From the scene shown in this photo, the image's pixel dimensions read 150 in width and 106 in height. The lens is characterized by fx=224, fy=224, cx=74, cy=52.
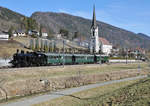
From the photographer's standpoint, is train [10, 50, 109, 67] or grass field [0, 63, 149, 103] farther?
train [10, 50, 109, 67]

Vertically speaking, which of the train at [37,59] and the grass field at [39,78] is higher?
the train at [37,59]

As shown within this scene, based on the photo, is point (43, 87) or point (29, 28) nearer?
point (43, 87)

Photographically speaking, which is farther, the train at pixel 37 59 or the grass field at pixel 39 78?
the train at pixel 37 59

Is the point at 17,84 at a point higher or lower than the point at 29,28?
lower

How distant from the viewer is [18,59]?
4244 cm

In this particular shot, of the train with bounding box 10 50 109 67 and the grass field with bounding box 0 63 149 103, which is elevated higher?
the train with bounding box 10 50 109 67

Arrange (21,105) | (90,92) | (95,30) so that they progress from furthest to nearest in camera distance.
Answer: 1. (95,30)
2. (90,92)
3. (21,105)

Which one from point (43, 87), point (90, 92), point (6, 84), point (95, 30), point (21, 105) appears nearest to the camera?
point (21, 105)

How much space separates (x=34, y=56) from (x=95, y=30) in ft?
313

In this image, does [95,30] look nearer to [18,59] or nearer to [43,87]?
[18,59]

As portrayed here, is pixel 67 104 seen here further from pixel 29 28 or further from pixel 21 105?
pixel 29 28

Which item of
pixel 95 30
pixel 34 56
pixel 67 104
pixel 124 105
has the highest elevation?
pixel 95 30

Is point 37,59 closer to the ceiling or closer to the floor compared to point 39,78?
closer to the ceiling

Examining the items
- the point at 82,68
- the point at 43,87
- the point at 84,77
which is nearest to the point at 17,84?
the point at 43,87
